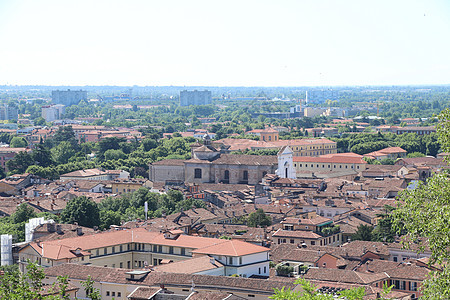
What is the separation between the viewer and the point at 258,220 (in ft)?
127

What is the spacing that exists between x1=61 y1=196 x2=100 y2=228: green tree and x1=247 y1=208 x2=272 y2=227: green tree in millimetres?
6428

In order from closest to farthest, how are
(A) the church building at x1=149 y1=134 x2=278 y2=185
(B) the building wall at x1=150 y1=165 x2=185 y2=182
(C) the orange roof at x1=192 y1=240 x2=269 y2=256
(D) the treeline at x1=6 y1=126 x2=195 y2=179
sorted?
1. (C) the orange roof at x1=192 y1=240 x2=269 y2=256
2. (A) the church building at x1=149 y1=134 x2=278 y2=185
3. (B) the building wall at x1=150 y1=165 x2=185 y2=182
4. (D) the treeline at x1=6 y1=126 x2=195 y2=179

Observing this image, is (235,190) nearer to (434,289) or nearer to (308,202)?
(308,202)

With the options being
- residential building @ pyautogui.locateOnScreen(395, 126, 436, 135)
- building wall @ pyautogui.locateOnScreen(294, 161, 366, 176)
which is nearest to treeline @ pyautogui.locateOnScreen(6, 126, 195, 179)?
building wall @ pyautogui.locateOnScreen(294, 161, 366, 176)

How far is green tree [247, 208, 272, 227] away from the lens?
1513 inches

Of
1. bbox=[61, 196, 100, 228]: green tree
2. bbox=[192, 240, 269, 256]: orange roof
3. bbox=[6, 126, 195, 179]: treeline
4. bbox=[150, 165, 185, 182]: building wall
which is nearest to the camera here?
bbox=[192, 240, 269, 256]: orange roof

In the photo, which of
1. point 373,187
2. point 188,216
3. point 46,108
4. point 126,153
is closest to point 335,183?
point 373,187

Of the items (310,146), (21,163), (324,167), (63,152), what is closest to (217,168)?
(324,167)

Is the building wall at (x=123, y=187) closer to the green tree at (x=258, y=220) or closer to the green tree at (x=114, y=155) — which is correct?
the green tree at (x=258, y=220)

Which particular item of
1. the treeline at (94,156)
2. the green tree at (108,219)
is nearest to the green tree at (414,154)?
the treeline at (94,156)

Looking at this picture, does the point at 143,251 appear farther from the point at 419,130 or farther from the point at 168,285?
the point at 419,130

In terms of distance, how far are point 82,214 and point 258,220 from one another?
24.1 ft

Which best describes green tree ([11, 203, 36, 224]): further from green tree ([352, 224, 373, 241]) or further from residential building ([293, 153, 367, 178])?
residential building ([293, 153, 367, 178])

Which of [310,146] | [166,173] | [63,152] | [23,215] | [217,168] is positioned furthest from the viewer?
[310,146]
